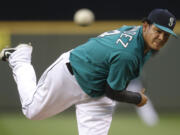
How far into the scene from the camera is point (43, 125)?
6164 mm

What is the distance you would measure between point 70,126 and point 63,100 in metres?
2.72

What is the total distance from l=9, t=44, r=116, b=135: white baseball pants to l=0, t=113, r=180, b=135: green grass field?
6.67 feet

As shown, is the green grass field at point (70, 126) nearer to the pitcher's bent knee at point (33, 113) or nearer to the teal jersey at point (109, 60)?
the pitcher's bent knee at point (33, 113)

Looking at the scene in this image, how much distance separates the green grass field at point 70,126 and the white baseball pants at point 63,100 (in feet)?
6.67

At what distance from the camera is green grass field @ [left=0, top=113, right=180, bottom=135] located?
18.6 ft

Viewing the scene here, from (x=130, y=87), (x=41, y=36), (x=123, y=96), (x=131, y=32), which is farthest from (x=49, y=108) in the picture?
(x=41, y=36)

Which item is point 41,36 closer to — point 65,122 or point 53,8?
point 53,8

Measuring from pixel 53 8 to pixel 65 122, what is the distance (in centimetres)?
223

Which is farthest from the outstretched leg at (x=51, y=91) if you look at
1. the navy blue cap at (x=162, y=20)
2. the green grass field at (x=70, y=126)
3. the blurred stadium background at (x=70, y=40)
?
the blurred stadium background at (x=70, y=40)

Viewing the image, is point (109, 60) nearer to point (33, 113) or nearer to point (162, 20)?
point (162, 20)

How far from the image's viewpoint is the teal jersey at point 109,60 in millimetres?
3027

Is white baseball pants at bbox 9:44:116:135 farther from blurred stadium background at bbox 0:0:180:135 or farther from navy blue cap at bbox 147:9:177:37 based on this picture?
blurred stadium background at bbox 0:0:180:135

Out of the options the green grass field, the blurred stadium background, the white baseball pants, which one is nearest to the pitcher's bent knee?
the white baseball pants

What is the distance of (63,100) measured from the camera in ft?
11.3
